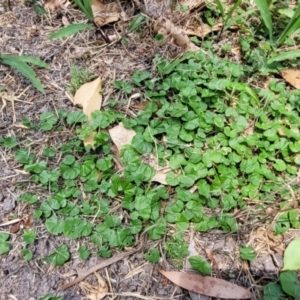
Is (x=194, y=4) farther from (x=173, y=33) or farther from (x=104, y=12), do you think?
(x=104, y=12)

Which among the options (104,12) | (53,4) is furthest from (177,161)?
(53,4)

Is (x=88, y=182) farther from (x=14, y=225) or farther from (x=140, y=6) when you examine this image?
(x=140, y=6)

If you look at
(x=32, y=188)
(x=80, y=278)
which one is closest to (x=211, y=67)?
(x=32, y=188)

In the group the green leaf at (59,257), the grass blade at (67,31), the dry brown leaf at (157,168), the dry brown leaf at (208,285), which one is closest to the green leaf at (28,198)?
the green leaf at (59,257)

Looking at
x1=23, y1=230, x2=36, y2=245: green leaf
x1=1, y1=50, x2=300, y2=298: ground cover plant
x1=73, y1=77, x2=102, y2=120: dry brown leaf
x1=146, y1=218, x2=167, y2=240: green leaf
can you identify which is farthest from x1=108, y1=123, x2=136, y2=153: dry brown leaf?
x1=23, y1=230, x2=36, y2=245: green leaf

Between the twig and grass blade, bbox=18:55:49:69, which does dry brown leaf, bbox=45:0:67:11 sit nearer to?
grass blade, bbox=18:55:49:69
